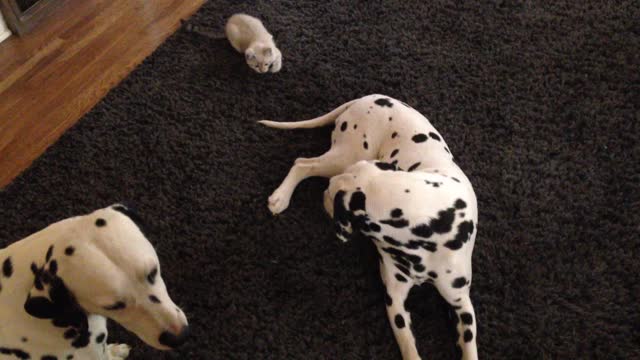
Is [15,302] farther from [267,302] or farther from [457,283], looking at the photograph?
[457,283]

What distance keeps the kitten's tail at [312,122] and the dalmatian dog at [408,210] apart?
22 cm

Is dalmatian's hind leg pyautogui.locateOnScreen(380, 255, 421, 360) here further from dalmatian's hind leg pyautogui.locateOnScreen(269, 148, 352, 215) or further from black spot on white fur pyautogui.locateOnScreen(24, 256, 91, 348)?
black spot on white fur pyautogui.locateOnScreen(24, 256, 91, 348)

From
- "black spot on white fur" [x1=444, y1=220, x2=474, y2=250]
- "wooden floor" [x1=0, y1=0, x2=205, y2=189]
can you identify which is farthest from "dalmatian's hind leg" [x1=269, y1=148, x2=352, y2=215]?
"wooden floor" [x1=0, y1=0, x2=205, y2=189]

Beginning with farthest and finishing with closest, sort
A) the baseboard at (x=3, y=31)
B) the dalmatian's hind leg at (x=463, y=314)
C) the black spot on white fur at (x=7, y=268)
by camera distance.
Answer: the baseboard at (x=3, y=31), the dalmatian's hind leg at (x=463, y=314), the black spot on white fur at (x=7, y=268)

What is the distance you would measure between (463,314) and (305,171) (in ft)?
2.46

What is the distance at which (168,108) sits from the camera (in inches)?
94.6

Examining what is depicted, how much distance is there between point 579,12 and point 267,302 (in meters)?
2.03

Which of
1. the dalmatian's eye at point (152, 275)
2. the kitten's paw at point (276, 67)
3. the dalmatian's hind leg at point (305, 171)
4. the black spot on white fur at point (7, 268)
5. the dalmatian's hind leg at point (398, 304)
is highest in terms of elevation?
the dalmatian's eye at point (152, 275)

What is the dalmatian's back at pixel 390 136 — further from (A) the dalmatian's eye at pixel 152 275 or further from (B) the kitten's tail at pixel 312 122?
(A) the dalmatian's eye at pixel 152 275

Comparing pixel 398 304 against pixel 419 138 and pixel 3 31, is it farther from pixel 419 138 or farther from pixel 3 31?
pixel 3 31

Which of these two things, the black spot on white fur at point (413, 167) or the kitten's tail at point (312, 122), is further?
the kitten's tail at point (312, 122)

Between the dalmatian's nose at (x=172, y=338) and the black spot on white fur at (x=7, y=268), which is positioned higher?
the black spot on white fur at (x=7, y=268)

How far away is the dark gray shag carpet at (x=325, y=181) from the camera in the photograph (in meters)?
1.79

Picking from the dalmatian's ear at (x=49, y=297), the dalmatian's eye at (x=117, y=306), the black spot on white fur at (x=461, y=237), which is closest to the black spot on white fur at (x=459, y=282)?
the black spot on white fur at (x=461, y=237)
